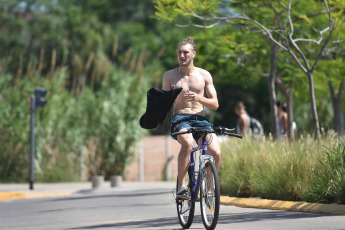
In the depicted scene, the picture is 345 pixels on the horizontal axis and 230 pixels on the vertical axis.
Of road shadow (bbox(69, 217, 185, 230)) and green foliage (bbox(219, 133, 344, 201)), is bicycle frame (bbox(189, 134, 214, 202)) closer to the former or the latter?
road shadow (bbox(69, 217, 185, 230))

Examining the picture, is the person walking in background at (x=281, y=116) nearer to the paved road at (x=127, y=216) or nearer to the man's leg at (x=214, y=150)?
the paved road at (x=127, y=216)

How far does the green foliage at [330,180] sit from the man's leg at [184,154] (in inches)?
91.3

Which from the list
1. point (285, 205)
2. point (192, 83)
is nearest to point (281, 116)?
point (285, 205)

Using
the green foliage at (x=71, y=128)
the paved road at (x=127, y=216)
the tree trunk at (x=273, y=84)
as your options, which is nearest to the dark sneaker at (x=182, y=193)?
the paved road at (x=127, y=216)

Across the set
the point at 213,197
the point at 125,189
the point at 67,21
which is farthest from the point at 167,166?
the point at 67,21

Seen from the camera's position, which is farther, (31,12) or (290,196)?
(31,12)

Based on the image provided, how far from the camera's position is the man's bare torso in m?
8.95

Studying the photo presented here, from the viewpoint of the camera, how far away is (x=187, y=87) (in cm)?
900

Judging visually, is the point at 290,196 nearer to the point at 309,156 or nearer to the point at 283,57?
the point at 309,156

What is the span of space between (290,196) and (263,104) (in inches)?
1445

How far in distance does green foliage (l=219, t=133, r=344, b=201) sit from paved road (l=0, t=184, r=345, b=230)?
671mm

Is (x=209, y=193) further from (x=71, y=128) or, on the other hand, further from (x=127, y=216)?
(x=71, y=128)

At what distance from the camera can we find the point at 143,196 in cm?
1617

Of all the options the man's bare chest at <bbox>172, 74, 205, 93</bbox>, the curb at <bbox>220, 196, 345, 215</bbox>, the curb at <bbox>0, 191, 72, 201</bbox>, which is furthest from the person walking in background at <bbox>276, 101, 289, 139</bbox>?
the man's bare chest at <bbox>172, 74, 205, 93</bbox>
